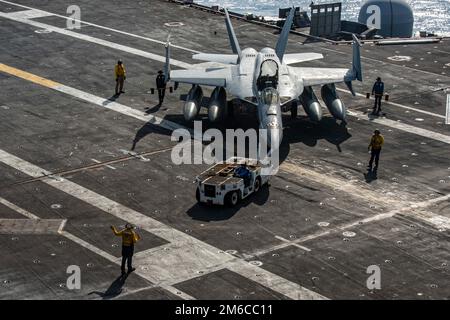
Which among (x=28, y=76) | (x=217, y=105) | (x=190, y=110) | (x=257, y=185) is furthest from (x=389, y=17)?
(x=257, y=185)

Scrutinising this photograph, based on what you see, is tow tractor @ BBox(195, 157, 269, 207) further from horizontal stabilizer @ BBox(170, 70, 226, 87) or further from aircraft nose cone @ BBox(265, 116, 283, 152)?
horizontal stabilizer @ BBox(170, 70, 226, 87)

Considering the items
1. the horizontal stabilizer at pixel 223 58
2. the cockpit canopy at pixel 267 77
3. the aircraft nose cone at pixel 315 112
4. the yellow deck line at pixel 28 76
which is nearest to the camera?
the cockpit canopy at pixel 267 77

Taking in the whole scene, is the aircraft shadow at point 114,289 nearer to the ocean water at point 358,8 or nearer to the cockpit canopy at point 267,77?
the cockpit canopy at point 267,77

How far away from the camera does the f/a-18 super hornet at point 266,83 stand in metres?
42.6

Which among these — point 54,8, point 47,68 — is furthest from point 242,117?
point 54,8

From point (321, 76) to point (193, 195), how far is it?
12442mm

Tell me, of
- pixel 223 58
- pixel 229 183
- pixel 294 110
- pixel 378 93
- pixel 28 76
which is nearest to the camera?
pixel 229 183

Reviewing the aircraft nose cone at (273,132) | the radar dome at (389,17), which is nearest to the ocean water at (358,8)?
the radar dome at (389,17)

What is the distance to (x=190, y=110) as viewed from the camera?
45.6m

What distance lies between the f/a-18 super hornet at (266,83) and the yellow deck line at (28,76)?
8727 millimetres

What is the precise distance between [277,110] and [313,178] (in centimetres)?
→ 386

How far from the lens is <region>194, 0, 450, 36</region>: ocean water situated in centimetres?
13588

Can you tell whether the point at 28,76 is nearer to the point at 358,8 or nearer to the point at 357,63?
the point at 357,63

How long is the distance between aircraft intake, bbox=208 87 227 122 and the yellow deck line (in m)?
10.5
